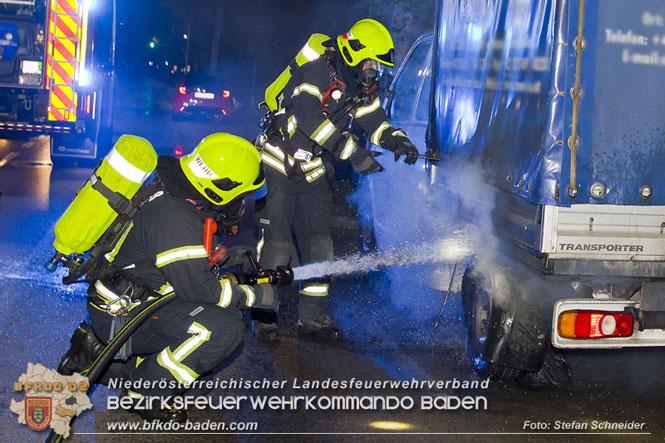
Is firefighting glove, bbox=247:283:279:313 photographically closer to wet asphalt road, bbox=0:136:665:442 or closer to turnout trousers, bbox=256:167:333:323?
wet asphalt road, bbox=0:136:665:442

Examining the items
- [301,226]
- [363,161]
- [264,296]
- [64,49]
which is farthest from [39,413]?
[64,49]

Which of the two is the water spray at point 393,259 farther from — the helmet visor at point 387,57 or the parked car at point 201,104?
the parked car at point 201,104

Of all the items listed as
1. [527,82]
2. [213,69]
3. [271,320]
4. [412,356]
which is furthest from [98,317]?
[213,69]

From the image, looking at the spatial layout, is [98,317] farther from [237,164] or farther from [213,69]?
[213,69]

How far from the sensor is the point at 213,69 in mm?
45281

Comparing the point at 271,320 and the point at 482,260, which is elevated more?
the point at 482,260

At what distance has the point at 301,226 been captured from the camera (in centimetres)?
594

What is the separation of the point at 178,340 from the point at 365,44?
8.01ft

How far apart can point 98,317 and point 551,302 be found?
2452mm

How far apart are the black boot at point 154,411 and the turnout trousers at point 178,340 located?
0.20 ft

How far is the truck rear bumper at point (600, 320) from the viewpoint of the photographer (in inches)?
167

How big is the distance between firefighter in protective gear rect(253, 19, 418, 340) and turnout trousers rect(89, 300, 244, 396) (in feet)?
4.94

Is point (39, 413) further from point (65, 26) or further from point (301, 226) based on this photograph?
point (65, 26)

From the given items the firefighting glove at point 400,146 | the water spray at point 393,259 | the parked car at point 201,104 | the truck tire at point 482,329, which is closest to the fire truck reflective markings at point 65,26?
the water spray at point 393,259
